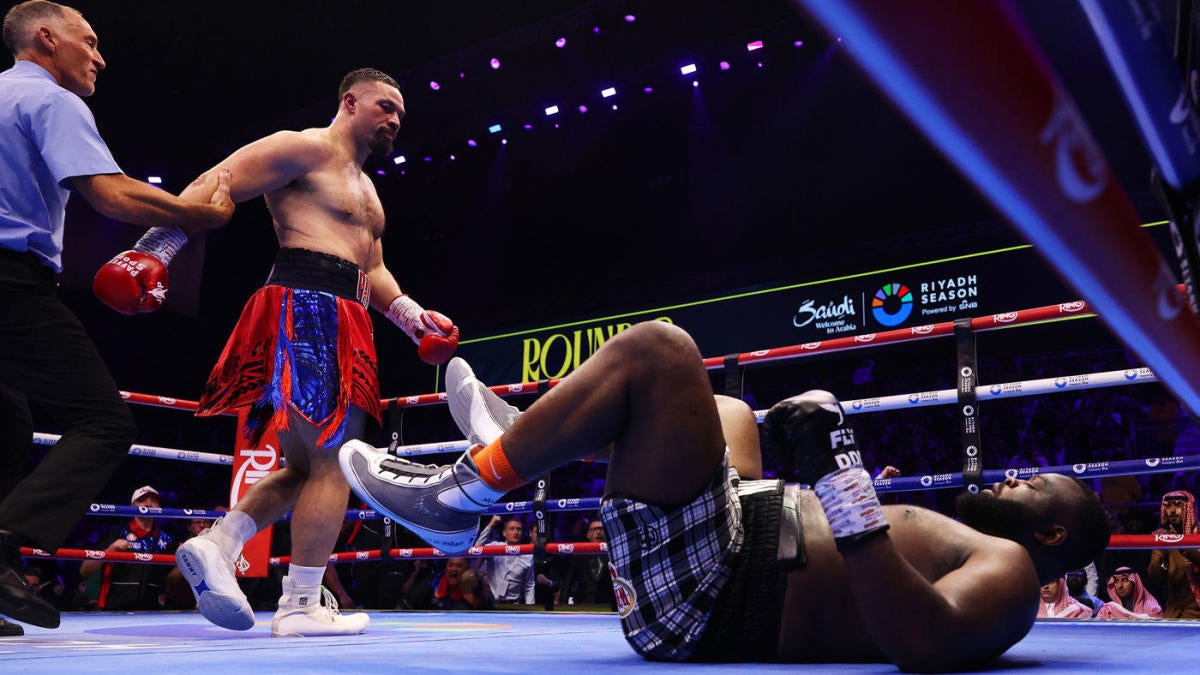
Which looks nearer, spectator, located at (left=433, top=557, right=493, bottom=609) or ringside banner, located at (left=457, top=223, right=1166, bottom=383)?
spectator, located at (left=433, top=557, right=493, bottom=609)

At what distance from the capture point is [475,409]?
5.86 feet

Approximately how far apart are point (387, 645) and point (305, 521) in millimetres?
505

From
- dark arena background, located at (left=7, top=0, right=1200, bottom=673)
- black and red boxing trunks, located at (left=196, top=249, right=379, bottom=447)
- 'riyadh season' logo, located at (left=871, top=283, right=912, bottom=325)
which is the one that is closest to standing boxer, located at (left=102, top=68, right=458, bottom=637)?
black and red boxing trunks, located at (left=196, top=249, right=379, bottom=447)

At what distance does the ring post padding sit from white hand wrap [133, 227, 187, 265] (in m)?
2.21

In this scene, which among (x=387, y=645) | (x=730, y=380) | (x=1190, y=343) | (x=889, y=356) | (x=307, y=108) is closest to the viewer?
(x=1190, y=343)

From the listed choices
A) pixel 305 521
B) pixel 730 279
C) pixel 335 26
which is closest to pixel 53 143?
pixel 305 521

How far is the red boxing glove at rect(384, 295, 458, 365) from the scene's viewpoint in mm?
2361

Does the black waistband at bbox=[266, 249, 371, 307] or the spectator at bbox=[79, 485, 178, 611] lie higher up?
the black waistband at bbox=[266, 249, 371, 307]

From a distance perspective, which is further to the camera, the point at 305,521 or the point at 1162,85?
the point at 305,521

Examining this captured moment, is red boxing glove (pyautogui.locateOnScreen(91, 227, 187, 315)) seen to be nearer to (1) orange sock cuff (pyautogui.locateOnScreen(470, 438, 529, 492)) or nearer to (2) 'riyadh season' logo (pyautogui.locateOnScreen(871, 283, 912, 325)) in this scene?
(1) orange sock cuff (pyautogui.locateOnScreen(470, 438, 529, 492))

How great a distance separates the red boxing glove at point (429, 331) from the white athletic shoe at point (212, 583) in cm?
65

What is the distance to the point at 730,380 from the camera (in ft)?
11.3

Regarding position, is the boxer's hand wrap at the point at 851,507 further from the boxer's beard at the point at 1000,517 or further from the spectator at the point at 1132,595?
the spectator at the point at 1132,595

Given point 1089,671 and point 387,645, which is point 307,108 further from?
point 1089,671
